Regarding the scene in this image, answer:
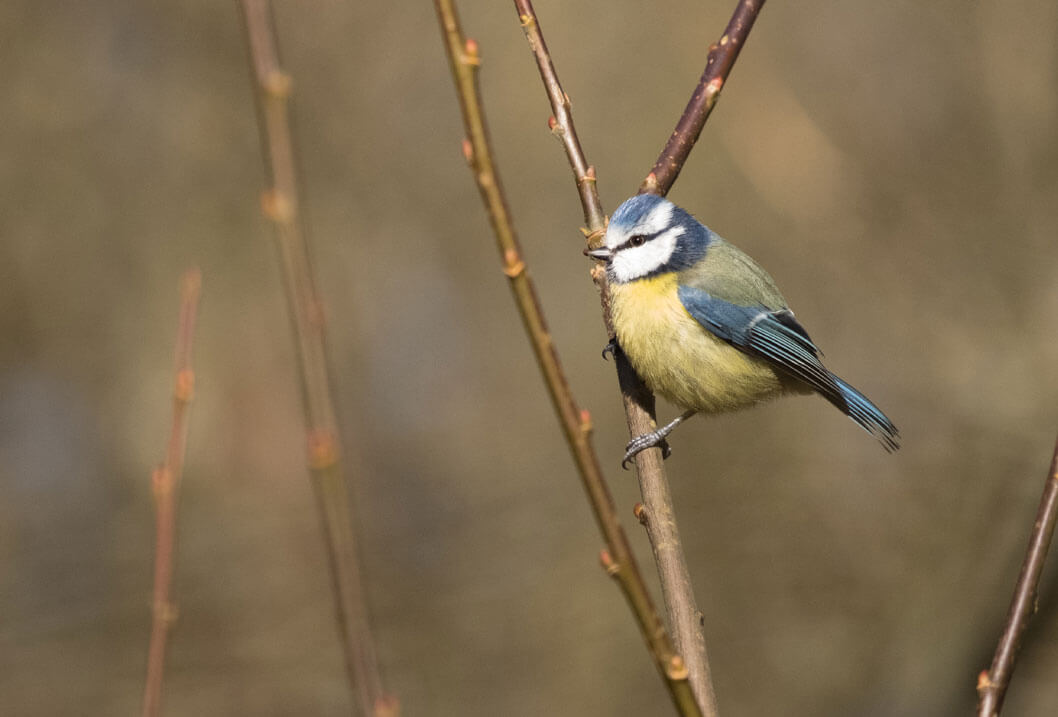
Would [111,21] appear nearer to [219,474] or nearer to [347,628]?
[219,474]

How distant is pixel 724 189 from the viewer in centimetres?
729

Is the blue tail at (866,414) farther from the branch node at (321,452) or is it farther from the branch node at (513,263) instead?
the branch node at (321,452)

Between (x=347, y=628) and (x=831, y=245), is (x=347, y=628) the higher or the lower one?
the lower one

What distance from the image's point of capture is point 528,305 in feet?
3.35

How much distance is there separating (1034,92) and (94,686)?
6.25 m

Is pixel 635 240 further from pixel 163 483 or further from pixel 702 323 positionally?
pixel 163 483

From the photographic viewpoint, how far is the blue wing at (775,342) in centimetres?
317

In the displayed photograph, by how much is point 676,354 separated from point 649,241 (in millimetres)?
355

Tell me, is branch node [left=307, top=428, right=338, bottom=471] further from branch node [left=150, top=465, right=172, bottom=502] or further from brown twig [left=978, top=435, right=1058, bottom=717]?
brown twig [left=978, top=435, right=1058, bottom=717]

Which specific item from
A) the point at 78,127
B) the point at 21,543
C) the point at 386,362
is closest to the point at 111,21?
the point at 78,127

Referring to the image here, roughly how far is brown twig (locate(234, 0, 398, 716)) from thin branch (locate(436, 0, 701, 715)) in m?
0.18

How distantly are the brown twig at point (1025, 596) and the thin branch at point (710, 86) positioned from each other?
113cm

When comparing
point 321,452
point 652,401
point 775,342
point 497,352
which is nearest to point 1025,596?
point 652,401

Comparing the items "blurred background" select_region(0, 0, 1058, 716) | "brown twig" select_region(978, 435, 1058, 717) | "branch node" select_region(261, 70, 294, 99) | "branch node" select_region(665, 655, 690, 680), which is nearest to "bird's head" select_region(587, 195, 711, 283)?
"brown twig" select_region(978, 435, 1058, 717)
